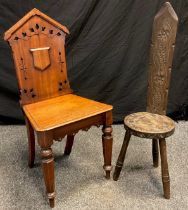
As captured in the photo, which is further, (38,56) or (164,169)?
(38,56)

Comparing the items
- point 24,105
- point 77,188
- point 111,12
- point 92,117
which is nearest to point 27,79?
point 24,105

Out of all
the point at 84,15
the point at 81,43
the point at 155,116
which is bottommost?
the point at 155,116

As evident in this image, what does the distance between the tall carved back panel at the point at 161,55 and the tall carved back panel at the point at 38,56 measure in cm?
65

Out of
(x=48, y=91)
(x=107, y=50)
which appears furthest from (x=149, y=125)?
(x=107, y=50)

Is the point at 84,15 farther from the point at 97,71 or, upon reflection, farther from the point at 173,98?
the point at 173,98

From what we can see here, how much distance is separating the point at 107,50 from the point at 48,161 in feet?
4.65

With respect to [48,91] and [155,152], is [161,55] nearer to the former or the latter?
[155,152]

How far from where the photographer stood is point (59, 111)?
1805mm

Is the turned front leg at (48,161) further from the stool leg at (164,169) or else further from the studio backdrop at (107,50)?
the studio backdrop at (107,50)

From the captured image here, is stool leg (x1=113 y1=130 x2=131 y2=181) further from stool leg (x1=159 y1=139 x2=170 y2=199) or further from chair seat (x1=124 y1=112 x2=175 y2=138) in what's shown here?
stool leg (x1=159 y1=139 x2=170 y2=199)

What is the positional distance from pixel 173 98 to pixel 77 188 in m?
1.49

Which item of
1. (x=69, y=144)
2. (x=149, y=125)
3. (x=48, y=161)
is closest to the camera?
(x=48, y=161)

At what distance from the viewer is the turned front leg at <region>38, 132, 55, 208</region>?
1587 mm

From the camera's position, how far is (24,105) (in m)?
1.97
